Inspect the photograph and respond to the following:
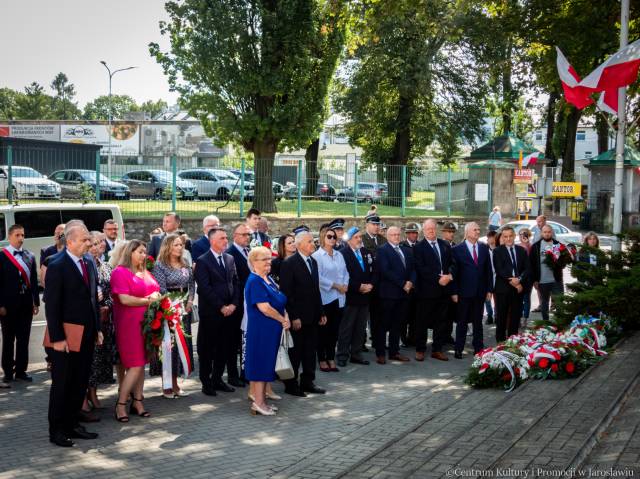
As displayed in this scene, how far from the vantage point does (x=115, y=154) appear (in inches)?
870

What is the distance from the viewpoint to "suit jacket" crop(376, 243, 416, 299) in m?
11.4

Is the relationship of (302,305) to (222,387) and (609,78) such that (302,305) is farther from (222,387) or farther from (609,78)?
(609,78)

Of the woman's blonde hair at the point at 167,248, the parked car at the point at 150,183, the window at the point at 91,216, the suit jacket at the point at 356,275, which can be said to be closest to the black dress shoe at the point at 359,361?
the suit jacket at the point at 356,275

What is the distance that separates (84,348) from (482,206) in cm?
2413

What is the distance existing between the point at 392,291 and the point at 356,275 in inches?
26.8

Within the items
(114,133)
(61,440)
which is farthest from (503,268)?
(114,133)

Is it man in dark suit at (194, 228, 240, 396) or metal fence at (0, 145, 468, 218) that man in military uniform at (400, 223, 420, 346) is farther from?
metal fence at (0, 145, 468, 218)

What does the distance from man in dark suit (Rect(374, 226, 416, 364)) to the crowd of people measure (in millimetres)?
18

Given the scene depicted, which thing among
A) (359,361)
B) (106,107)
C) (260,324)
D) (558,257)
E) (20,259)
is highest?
(106,107)

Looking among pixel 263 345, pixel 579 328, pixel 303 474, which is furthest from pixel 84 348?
pixel 579 328

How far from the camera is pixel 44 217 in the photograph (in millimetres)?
17578

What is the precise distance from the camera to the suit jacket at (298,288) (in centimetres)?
922

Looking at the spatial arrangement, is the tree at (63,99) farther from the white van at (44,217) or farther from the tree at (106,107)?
the white van at (44,217)

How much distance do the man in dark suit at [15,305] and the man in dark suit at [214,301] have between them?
7.24ft
